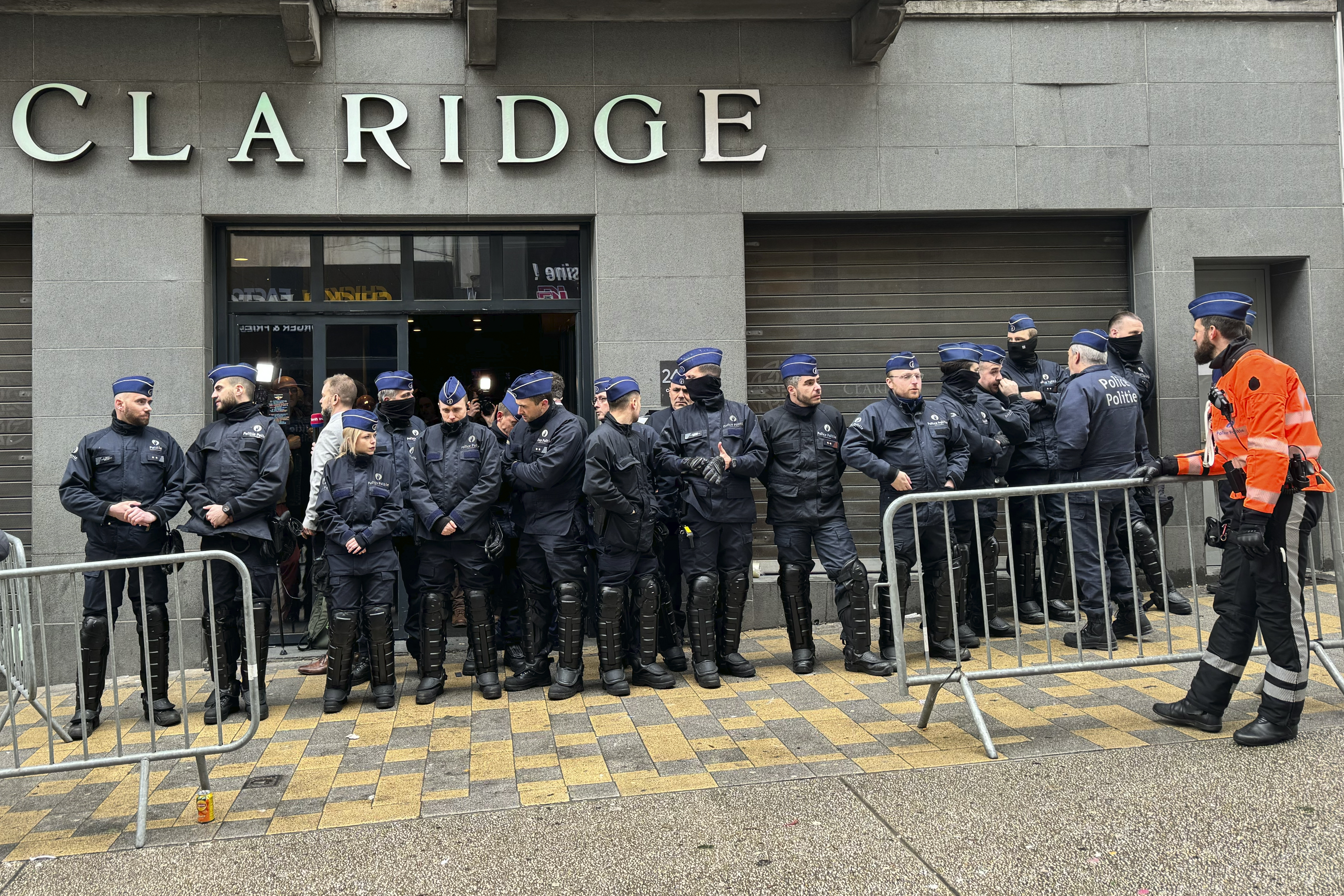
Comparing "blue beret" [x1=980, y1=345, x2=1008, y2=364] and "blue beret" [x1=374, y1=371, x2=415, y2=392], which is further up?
"blue beret" [x1=980, y1=345, x2=1008, y2=364]

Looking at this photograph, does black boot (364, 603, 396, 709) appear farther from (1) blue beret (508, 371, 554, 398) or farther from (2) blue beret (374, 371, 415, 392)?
(1) blue beret (508, 371, 554, 398)

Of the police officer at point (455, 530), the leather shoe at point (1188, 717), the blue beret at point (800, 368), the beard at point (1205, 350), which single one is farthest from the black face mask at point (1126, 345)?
the police officer at point (455, 530)

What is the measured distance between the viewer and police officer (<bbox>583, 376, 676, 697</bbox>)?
6160 mm

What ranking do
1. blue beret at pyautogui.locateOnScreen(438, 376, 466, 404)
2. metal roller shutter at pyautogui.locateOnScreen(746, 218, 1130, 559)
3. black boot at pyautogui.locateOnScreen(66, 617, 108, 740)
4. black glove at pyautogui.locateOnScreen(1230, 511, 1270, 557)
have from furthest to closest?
metal roller shutter at pyautogui.locateOnScreen(746, 218, 1130, 559), blue beret at pyautogui.locateOnScreen(438, 376, 466, 404), black boot at pyautogui.locateOnScreen(66, 617, 108, 740), black glove at pyautogui.locateOnScreen(1230, 511, 1270, 557)

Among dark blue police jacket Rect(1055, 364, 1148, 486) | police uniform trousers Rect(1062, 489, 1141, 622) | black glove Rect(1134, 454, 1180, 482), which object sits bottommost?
police uniform trousers Rect(1062, 489, 1141, 622)

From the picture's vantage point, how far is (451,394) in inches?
261

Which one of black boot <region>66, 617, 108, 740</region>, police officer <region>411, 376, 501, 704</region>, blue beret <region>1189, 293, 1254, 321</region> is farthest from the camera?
police officer <region>411, 376, 501, 704</region>

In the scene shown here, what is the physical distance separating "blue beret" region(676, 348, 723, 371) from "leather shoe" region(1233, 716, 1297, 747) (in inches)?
149

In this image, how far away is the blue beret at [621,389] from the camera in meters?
6.35

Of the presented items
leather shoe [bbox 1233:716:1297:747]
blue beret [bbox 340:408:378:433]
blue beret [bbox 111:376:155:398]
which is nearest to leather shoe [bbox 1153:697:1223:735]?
leather shoe [bbox 1233:716:1297:747]

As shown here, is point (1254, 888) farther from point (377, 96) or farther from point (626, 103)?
point (377, 96)

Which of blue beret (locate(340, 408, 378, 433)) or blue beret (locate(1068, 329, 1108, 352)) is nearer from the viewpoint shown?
blue beret (locate(340, 408, 378, 433))

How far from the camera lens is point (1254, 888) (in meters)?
3.39

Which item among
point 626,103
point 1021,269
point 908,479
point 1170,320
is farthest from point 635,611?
point 1170,320
